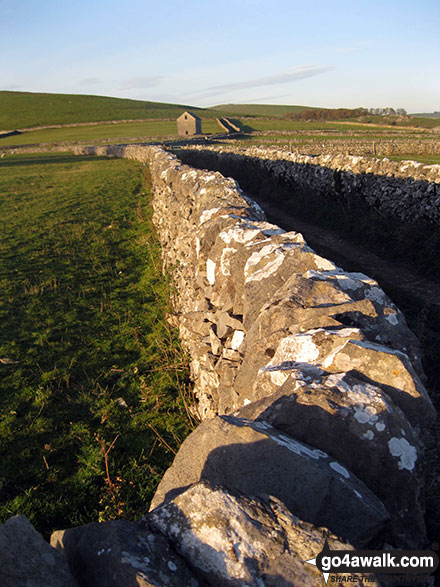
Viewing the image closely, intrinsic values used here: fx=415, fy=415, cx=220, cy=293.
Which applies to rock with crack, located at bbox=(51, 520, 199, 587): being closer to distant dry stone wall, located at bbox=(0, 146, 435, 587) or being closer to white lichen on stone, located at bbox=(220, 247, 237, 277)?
distant dry stone wall, located at bbox=(0, 146, 435, 587)

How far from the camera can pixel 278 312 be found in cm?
382

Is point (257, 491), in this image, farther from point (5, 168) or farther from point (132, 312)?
point (5, 168)

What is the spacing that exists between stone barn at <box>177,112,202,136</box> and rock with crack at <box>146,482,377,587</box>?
230 feet

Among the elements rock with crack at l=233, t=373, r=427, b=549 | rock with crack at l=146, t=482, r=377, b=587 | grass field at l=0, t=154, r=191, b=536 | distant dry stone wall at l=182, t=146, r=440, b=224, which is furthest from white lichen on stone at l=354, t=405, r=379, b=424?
distant dry stone wall at l=182, t=146, r=440, b=224

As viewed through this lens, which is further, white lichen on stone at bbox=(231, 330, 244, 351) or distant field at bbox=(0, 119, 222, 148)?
distant field at bbox=(0, 119, 222, 148)

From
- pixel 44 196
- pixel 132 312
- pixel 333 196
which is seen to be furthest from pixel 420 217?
pixel 44 196

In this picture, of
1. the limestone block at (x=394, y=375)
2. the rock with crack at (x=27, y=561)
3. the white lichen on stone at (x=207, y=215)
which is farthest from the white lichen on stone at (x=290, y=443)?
the white lichen on stone at (x=207, y=215)

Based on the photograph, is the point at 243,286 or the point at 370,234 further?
the point at 370,234

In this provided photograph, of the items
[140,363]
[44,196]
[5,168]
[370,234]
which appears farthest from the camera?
[5,168]

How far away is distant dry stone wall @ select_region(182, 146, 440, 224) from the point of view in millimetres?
11565

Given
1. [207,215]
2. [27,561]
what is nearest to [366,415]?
[27,561]

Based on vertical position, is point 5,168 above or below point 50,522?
above

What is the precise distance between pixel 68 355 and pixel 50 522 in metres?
3.61

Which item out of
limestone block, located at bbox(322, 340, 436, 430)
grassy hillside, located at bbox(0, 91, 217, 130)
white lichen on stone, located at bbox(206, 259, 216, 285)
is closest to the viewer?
limestone block, located at bbox(322, 340, 436, 430)
